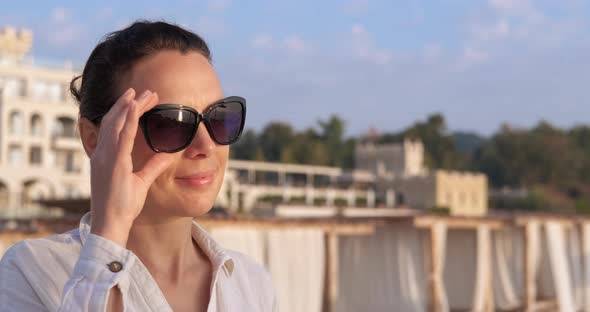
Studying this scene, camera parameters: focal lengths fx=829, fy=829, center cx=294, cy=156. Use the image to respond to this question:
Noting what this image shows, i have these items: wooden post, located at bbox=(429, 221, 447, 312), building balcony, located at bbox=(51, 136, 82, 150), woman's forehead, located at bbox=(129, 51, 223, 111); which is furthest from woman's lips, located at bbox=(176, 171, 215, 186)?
building balcony, located at bbox=(51, 136, 82, 150)

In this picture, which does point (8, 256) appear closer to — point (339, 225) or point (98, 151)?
point (98, 151)

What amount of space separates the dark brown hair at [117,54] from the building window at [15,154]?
3543 centimetres

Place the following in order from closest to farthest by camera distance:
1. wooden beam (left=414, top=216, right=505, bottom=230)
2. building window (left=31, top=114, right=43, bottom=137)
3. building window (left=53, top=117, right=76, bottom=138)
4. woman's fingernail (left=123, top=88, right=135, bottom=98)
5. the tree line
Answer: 1. woman's fingernail (left=123, top=88, right=135, bottom=98)
2. wooden beam (left=414, top=216, right=505, bottom=230)
3. building window (left=31, top=114, right=43, bottom=137)
4. building window (left=53, top=117, right=76, bottom=138)
5. the tree line

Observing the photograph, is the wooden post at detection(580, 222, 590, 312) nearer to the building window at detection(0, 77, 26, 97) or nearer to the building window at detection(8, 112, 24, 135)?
the building window at detection(8, 112, 24, 135)

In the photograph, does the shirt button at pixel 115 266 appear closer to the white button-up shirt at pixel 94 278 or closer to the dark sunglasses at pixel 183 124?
the white button-up shirt at pixel 94 278

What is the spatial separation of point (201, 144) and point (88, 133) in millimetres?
216

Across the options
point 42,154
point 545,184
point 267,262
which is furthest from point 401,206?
point 267,262

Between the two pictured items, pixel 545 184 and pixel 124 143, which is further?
pixel 545 184

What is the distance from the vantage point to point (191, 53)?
154 centimetres

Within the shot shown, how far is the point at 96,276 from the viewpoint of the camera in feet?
4.05

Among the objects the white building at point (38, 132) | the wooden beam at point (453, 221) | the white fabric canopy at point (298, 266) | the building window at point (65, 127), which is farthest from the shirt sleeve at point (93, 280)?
the building window at point (65, 127)

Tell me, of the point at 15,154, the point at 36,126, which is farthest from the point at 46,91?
the point at 15,154

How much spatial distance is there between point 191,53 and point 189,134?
174 mm

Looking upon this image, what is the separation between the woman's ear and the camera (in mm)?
1525
